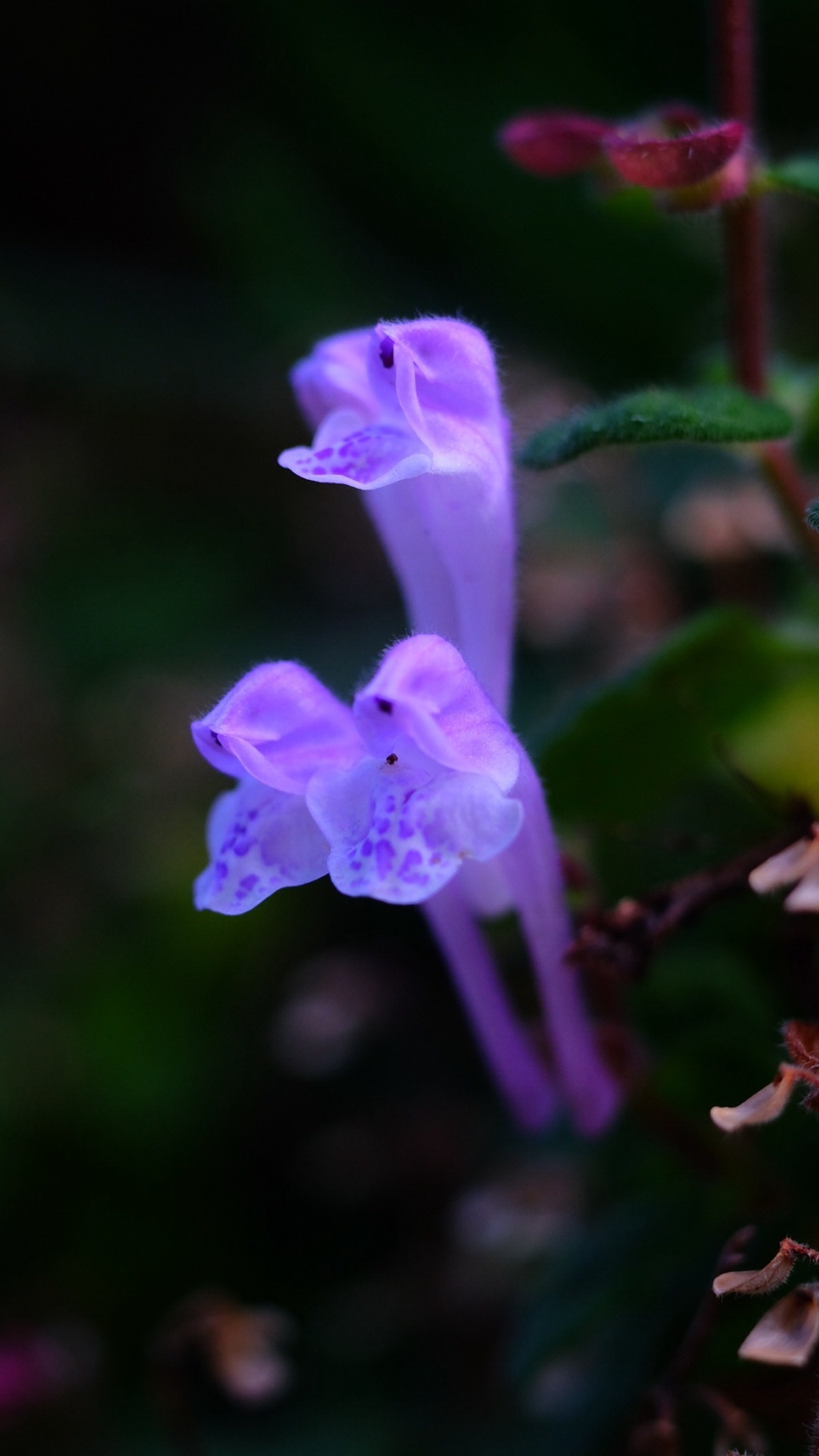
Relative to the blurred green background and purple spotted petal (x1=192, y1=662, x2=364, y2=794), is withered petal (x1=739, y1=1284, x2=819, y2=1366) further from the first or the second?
purple spotted petal (x1=192, y1=662, x2=364, y2=794)

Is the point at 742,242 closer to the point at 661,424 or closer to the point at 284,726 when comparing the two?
the point at 661,424

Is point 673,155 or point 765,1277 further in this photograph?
point 673,155

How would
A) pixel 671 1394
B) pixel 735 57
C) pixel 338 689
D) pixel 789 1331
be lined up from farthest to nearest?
pixel 338 689
pixel 735 57
pixel 671 1394
pixel 789 1331

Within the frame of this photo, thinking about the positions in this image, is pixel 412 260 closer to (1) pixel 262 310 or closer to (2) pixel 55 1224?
(1) pixel 262 310

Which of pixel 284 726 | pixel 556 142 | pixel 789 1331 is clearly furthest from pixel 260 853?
pixel 556 142

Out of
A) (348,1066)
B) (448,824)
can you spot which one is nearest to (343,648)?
(348,1066)

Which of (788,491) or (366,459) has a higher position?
(366,459)
